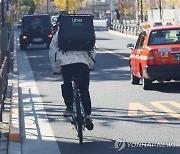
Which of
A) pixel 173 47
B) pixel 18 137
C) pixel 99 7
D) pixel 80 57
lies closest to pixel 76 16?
pixel 80 57

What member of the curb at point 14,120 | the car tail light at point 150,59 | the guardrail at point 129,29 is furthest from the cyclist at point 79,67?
the guardrail at point 129,29

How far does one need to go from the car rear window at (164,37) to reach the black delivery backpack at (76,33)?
20.8 feet

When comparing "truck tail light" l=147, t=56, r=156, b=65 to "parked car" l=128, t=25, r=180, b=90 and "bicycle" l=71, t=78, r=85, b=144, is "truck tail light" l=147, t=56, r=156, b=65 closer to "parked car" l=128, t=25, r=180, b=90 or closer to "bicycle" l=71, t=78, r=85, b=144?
"parked car" l=128, t=25, r=180, b=90

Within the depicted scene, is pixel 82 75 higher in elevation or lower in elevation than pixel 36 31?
higher

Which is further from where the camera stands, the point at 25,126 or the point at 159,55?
the point at 159,55

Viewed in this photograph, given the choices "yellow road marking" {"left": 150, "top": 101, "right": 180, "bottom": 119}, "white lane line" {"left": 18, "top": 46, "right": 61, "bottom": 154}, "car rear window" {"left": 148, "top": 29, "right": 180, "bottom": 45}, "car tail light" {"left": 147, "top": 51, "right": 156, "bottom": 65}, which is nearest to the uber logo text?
"white lane line" {"left": 18, "top": 46, "right": 61, "bottom": 154}

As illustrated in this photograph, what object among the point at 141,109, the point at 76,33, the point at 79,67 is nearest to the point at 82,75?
the point at 79,67

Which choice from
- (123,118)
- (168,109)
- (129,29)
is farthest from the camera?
(129,29)

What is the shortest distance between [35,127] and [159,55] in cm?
536

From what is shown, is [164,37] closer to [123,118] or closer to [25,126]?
[123,118]

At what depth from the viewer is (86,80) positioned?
9.73m

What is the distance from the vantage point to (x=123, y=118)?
11.9 meters

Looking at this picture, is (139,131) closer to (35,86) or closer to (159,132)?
(159,132)

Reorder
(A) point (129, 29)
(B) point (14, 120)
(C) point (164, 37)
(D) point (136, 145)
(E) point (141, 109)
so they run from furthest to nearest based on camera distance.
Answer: (A) point (129, 29) → (C) point (164, 37) → (E) point (141, 109) → (B) point (14, 120) → (D) point (136, 145)
